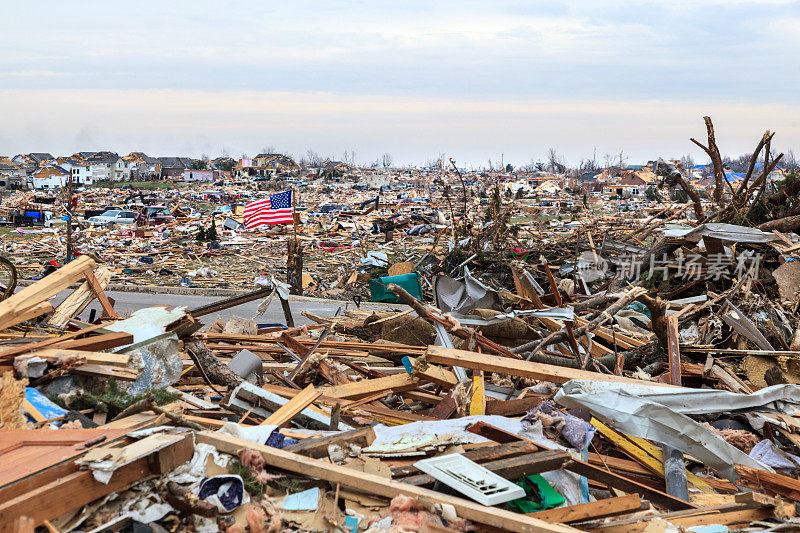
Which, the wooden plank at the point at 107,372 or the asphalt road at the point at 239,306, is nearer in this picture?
the wooden plank at the point at 107,372

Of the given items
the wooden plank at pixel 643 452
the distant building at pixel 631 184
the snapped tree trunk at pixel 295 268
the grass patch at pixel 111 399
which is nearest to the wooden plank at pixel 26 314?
the grass patch at pixel 111 399

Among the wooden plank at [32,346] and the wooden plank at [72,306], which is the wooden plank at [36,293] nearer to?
the wooden plank at [32,346]

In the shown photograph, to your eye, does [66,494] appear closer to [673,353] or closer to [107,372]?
[107,372]

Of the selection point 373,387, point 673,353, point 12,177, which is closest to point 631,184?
point 673,353

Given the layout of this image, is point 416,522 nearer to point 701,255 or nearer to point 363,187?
point 701,255

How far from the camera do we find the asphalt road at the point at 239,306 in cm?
1352

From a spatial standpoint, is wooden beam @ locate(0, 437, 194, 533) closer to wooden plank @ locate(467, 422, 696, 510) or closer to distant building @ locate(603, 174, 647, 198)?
wooden plank @ locate(467, 422, 696, 510)

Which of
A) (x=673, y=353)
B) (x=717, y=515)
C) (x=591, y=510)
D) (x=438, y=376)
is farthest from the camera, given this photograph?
(x=673, y=353)

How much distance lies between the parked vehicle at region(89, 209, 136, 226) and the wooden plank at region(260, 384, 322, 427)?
37.1m

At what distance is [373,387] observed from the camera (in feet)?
17.9

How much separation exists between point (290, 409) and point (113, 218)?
39348 millimetres

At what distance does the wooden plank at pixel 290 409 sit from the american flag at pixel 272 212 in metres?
15.6

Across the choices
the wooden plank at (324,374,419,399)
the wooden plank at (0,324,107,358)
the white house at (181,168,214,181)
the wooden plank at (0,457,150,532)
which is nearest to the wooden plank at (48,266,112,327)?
the wooden plank at (0,324,107,358)

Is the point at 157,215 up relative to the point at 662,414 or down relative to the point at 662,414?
down
